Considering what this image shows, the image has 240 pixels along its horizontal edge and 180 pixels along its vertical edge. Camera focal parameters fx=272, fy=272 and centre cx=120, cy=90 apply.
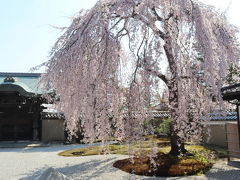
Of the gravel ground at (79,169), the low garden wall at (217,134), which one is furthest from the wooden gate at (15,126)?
the low garden wall at (217,134)

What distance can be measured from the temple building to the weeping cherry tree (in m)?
14.2

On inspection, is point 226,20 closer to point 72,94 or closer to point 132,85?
point 132,85

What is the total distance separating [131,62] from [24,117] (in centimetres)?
1680

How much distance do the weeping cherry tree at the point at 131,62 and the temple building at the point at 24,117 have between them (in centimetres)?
1416

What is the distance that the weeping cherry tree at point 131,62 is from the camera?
6512 mm

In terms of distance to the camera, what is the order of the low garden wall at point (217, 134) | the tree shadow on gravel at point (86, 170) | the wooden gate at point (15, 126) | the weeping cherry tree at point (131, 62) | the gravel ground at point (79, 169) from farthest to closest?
the wooden gate at point (15, 126) → the low garden wall at point (217, 134) → the tree shadow on gravel at point (86, 170) → the gravel ground at point (79, 169) → the weeping cherry tree at point (131, 62)

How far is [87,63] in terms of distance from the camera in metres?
6.89

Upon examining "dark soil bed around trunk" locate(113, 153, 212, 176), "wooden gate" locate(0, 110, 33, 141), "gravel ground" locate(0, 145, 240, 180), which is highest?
"wooden gate" locate(0, 110, 33, 141)

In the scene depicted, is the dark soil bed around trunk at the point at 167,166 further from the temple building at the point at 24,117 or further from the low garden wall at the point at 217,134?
the temple building at the point at 24,117

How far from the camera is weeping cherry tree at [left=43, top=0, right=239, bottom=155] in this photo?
6.51 meters

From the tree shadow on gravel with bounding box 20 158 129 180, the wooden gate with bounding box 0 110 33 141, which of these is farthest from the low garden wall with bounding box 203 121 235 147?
the wooden gate with bounding box 0 110 33 141

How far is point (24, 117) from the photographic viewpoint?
21656 millimetres

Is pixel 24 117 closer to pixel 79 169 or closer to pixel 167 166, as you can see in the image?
pixel 79 169

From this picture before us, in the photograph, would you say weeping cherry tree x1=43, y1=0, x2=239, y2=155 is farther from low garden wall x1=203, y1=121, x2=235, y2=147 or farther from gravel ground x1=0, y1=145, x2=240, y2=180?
low garden wall x1=203, y1=121, x2=235, y2=147
